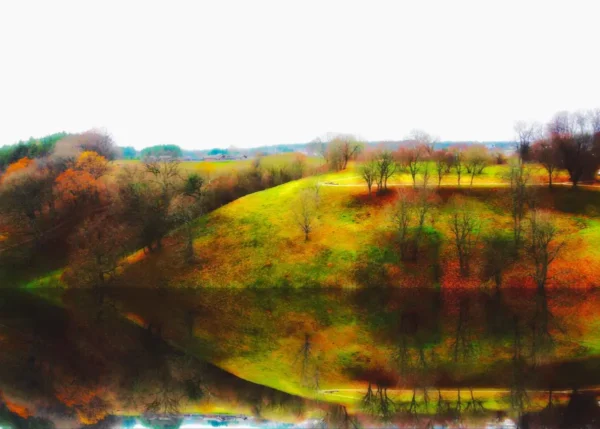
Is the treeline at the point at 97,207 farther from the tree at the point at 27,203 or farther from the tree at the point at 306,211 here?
the tree at the point at 306,211

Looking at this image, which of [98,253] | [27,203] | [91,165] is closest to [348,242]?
[98,253]

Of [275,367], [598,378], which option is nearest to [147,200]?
[275,367]

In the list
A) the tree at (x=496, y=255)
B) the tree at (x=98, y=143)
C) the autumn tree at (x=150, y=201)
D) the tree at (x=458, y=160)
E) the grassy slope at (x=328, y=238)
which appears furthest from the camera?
the tree at (x=98, y=143)

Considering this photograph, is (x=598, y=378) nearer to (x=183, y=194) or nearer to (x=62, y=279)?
(x=183, y=194)

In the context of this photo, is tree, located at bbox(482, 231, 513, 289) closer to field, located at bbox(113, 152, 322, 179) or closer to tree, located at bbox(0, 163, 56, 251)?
field, located at bbox(113, 152, 322, 179)

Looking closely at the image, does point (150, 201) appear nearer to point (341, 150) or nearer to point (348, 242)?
point (348, 242)

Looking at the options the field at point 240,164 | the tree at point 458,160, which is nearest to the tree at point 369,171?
the tree at point 458,160

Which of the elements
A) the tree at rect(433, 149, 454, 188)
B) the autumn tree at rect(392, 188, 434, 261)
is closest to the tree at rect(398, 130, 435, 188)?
the tree at rect(433, 149, 454, 188)
